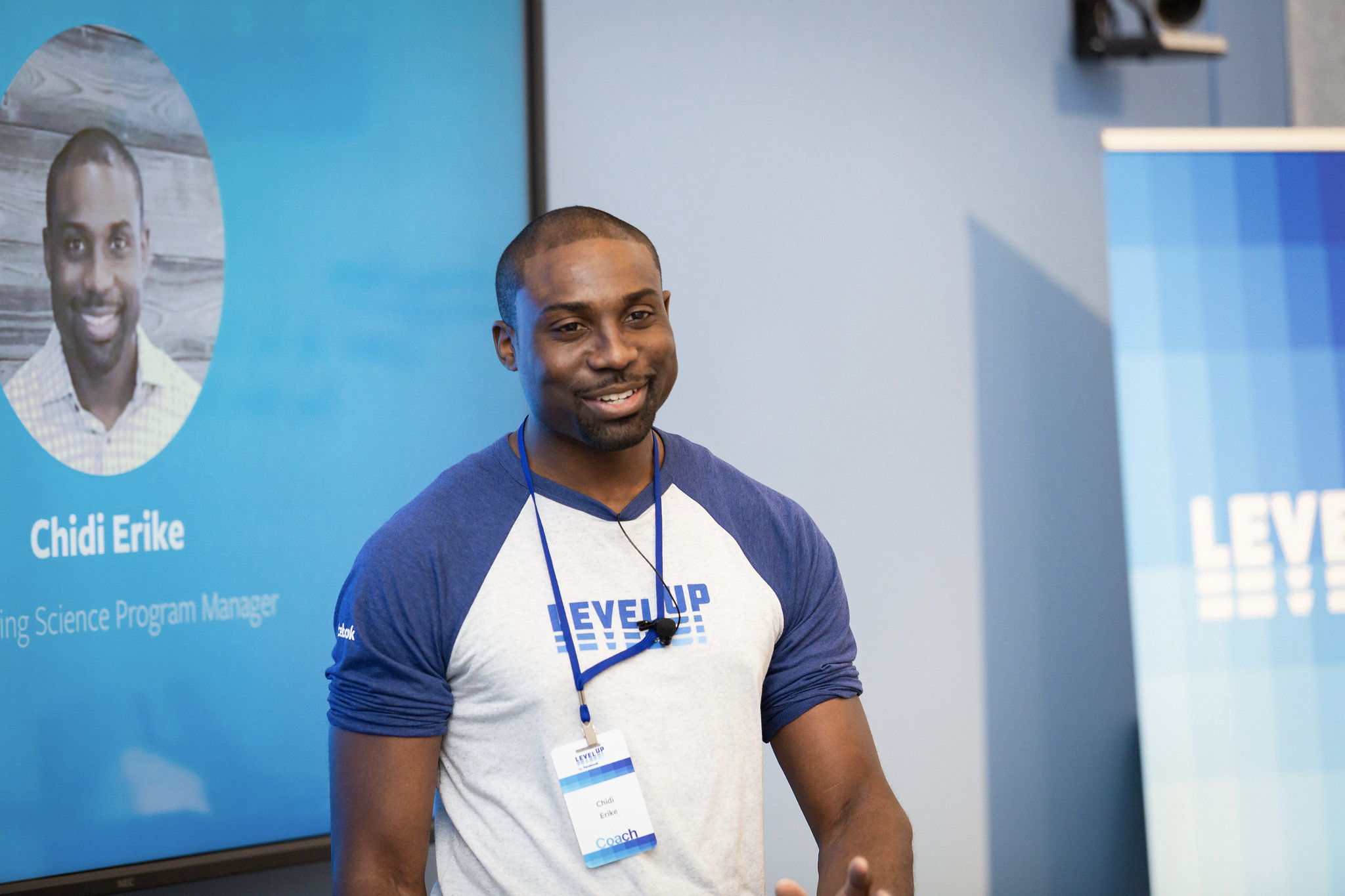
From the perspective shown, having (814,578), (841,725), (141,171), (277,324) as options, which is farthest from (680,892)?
(141,171)

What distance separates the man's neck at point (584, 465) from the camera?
1410mm

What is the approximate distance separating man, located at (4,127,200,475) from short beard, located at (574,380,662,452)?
875 millimetres

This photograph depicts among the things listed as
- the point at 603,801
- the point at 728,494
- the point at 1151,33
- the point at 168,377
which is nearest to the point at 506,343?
the point at 728,494

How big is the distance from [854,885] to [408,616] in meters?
0.59

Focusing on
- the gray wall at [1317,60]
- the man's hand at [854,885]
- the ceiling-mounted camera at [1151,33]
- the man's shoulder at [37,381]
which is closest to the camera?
the man's hand at [854,885]

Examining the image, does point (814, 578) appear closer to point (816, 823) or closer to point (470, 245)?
point (816, 823)

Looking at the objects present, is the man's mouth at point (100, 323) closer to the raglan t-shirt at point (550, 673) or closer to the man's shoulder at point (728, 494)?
the raglan t-shirt at point (550, 673)

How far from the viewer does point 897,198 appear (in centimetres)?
253

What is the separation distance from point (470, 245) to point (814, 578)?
1015mm

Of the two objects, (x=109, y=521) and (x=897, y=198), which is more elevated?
(x=897, y=198)

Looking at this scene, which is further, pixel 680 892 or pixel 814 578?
pixel 814 578

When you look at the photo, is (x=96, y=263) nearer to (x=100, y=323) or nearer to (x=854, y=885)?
(x=100, y=323)

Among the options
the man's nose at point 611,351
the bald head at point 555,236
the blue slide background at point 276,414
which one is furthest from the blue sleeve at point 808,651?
the blue slide background at point 276,414

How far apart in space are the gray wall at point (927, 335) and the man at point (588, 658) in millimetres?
881
